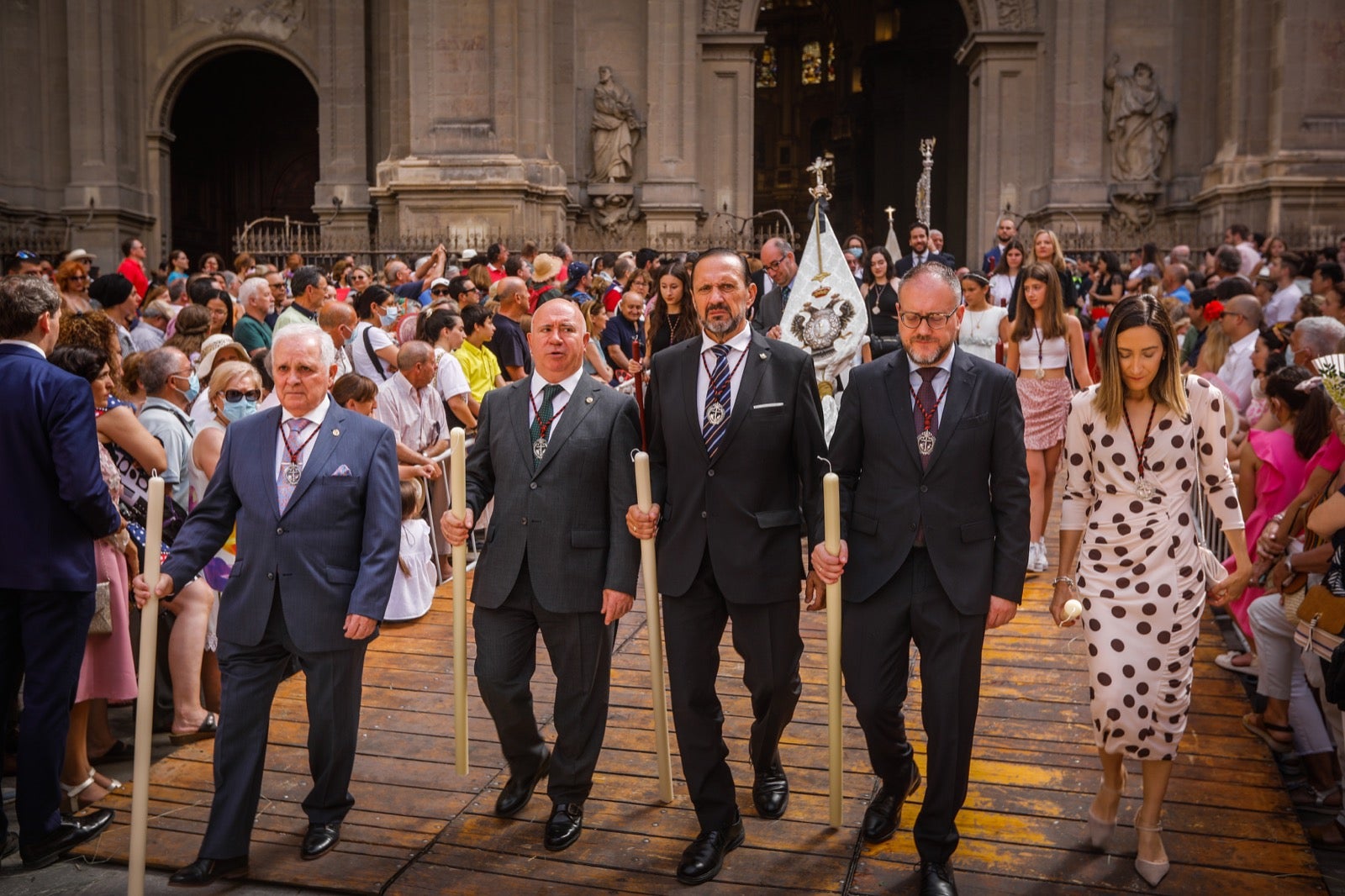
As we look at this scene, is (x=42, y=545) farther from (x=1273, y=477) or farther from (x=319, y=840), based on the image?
(x=1273, y=477)

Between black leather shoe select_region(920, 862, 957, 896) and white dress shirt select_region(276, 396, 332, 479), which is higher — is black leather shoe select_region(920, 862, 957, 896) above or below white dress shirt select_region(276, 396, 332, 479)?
below

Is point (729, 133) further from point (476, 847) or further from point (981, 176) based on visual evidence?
point (476, 847)

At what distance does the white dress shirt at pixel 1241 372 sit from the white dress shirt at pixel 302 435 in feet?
20.6

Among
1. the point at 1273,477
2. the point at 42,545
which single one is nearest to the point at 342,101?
the point at 42,545

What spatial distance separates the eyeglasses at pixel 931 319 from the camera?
176 inches

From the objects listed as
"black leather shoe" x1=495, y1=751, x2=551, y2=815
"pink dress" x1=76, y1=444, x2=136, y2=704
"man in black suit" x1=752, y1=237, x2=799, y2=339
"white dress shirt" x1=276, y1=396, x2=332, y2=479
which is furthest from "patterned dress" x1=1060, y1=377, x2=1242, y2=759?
"man in black suit" x1=752, y1=237, x2=799, y2=339

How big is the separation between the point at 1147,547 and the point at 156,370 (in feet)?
15.0

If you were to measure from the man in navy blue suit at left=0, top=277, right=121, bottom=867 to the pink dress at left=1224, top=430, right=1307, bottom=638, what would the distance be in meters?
5.22

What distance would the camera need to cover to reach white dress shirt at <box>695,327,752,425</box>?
474 cm

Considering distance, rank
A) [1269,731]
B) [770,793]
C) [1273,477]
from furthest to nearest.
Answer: [1273,477] < [1269,731] < [770,793]

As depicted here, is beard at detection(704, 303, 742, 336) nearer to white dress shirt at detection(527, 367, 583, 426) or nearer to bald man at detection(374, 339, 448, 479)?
white dress shirt at detection(527, 367, 583, 426)

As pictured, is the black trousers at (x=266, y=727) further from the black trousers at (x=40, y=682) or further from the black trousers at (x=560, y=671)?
the black trousers at (x=40, y=682)

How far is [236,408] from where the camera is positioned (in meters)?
6.27

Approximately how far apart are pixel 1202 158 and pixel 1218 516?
20.7 meters
